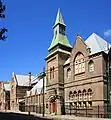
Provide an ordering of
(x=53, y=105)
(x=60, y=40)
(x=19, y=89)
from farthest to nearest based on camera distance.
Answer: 1. (x=19, y=89)
2. (x=60, y=40)
3. (x=53, y=105)

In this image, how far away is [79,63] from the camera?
50.3 metres

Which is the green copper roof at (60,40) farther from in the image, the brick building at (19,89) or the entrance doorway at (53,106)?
the brick building at (19,89)

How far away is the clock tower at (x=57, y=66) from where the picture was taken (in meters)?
54.6

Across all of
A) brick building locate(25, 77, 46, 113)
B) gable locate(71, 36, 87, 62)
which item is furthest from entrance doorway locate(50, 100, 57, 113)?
gable locate(71, 36, 87, 62)

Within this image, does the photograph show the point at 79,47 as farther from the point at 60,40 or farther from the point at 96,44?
the point at 60,40

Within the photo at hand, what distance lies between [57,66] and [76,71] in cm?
552

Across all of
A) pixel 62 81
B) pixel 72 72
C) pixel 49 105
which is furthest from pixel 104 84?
pixel 49 105

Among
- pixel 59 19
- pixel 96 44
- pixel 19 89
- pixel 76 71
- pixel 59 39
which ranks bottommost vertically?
pixel 19 89

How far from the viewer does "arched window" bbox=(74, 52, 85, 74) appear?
49.4 metres

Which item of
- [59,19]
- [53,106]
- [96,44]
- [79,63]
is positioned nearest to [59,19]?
[59,19]

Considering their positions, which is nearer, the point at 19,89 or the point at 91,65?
the point at 91,65

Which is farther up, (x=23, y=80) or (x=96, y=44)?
(x=96, y=44)

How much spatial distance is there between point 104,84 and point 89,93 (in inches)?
149

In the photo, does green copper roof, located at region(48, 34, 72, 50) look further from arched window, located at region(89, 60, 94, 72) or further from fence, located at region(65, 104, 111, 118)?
A: fence, located at region(65, 104, 111, 118)
